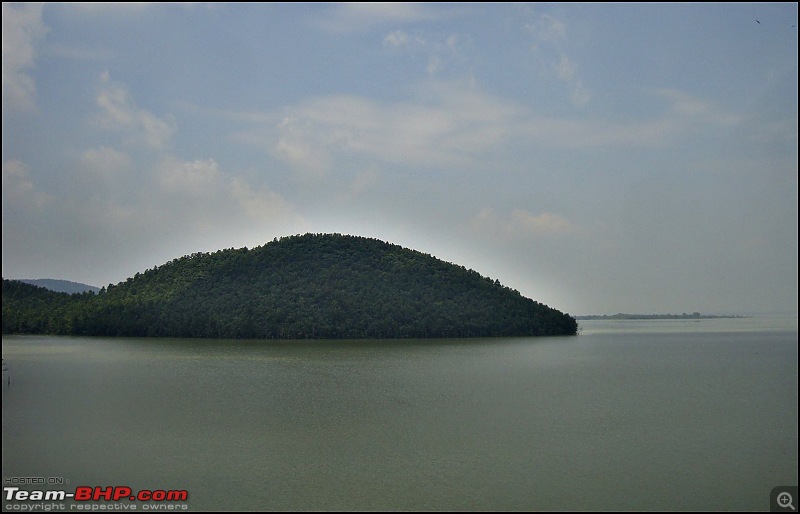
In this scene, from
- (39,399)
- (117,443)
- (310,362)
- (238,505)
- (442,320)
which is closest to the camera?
(238,505)

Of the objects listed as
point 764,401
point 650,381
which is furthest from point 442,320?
point 764,401

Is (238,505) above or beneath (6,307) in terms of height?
beneath

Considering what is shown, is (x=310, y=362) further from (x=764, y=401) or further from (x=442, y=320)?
(x=442, y=320)

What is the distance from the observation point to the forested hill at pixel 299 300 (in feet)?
227

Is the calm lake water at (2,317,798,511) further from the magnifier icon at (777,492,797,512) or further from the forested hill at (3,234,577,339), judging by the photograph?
the forested hill at (3,234,577,339)

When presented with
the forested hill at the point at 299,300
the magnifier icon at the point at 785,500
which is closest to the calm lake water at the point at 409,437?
the magnifier icon at the point at 785,500

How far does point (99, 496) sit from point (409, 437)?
7758 mm

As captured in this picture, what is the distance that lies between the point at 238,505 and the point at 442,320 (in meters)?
62.0

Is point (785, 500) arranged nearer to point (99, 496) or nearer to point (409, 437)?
point (409, 437)

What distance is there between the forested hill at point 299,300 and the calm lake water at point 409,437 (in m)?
37.4

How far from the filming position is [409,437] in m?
16.8

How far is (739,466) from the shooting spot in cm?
1413

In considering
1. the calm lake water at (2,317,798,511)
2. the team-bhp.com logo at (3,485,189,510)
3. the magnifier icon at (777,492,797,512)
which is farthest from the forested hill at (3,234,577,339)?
the magnifier icon at (777,492,797,512)

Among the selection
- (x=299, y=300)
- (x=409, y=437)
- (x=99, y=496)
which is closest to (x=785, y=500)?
(x=409, y=437)
